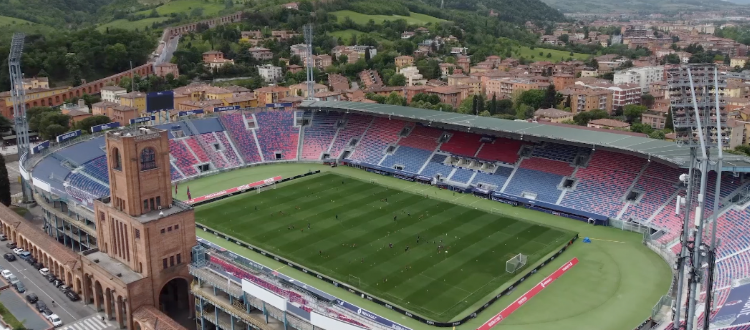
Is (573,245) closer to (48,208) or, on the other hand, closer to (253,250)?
(253,250)

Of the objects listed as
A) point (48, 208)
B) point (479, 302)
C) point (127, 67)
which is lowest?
point (479, 302)

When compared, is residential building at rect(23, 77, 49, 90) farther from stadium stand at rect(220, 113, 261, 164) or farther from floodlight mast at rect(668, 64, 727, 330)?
floodlight mast at rect(668, 64, 727, 330)

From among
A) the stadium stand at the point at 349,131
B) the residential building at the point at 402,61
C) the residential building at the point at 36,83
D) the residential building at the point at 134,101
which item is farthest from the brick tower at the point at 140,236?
the residential building at the point at 402,61

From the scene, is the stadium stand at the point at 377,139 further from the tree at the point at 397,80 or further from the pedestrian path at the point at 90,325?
the tree at the point at 397,80

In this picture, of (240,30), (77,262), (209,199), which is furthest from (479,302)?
(240,30)

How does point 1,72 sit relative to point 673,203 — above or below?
above

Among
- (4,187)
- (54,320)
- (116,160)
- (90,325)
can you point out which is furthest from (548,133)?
(4,187)

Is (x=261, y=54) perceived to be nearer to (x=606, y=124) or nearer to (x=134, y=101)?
(x=134, y=101)
